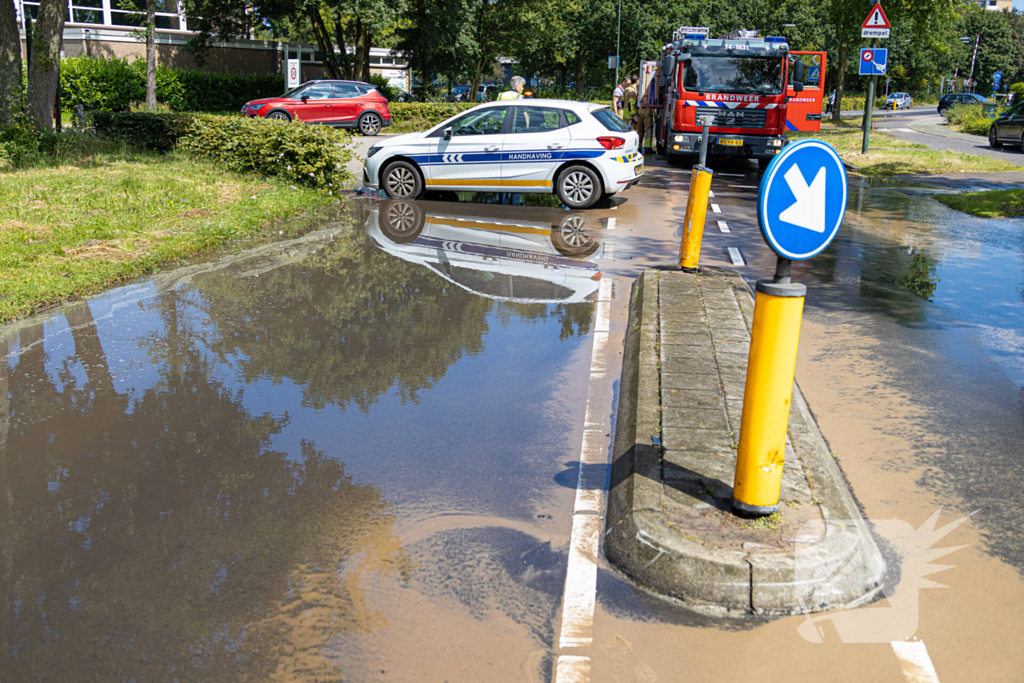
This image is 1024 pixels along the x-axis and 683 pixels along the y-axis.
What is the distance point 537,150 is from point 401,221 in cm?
262

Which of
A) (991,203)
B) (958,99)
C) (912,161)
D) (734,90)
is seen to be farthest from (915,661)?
(958,99)

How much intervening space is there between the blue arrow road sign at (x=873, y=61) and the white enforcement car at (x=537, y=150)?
9.75m

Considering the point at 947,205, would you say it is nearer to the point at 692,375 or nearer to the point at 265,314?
the point at 692,375

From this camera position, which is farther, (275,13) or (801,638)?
(275,13)

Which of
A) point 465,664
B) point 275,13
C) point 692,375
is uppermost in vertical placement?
point 275,13

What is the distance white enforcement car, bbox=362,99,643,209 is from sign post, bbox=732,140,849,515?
1011cm

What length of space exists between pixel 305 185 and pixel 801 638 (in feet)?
43.2

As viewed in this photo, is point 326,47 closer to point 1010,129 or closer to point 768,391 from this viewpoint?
point 1010,129

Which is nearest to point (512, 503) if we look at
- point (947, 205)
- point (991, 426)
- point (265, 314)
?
point (991, 426)

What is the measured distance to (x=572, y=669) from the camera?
300cm

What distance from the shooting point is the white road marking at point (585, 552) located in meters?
3.05

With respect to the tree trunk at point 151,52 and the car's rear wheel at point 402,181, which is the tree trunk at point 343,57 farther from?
the car's rear wheel at point 402,181

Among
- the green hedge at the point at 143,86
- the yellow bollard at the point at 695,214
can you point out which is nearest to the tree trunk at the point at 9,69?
the yellow bollard at the point at 695,214

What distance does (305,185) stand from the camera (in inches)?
585
